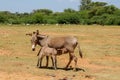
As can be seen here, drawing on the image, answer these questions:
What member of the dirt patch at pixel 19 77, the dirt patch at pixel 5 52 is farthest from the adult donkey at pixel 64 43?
the dirt patch at pixel 5 52

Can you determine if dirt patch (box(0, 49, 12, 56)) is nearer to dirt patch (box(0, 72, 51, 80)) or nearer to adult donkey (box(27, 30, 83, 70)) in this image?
adult donkey (box(27, 30, 83, 70))

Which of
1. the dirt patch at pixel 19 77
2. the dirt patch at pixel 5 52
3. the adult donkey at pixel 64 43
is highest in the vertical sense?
the adult donkey at pixel 64 43

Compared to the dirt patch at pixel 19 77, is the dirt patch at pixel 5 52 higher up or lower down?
lower down

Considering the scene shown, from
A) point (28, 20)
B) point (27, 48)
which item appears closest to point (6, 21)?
point (28, 20)

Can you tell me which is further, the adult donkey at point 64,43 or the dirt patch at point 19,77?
the adult donkey at point 64,43

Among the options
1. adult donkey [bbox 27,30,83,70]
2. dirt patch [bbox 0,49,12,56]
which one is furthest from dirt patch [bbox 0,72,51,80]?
dirt patch [bbox 0,49,12,56]

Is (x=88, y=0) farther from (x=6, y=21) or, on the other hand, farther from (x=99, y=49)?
(x=99, y=49)

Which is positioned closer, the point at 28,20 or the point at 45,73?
the point at 45,73

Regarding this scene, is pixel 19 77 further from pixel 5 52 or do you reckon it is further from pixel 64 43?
pixel 5 52

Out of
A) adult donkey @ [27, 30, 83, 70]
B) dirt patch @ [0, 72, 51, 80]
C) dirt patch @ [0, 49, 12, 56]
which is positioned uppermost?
adult donkey @ [27, 30, 83, 70]

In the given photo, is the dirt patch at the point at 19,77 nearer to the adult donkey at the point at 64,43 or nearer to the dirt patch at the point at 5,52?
the adult donkey at the point at 64,43

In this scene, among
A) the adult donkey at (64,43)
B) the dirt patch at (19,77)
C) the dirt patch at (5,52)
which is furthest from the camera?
the dirt patch at (5,52)

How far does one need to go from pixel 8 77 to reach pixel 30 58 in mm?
5351

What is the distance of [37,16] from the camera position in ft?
195
